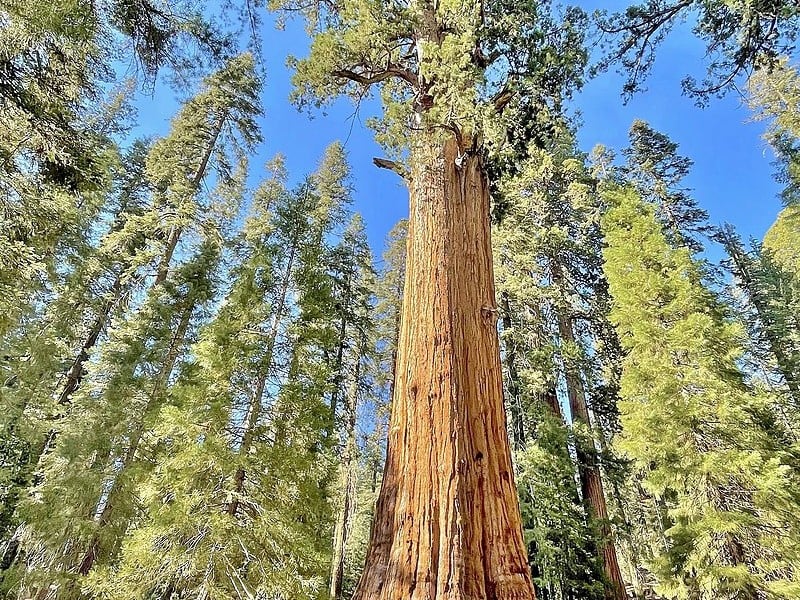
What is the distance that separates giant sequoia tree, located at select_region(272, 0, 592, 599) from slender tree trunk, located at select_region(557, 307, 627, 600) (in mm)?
6834

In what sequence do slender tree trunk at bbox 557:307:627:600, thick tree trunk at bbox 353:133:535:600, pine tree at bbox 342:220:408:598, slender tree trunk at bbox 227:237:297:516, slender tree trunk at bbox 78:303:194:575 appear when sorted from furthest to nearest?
1. pine tree at bbox 342:220:408:598
2. slender tree trunk at bbox 78:303:194:575
3. slender tree trunk at bbox 557:307:627:600
4. slender tree trunk at bbox 227:237:297:516
5. thick tree trunk at bbox 353:133:535:600

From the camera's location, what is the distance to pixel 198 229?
1252 centimetres

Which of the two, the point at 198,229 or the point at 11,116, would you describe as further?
the point at 198,229

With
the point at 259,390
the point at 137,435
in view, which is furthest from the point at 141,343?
the point at 259,390

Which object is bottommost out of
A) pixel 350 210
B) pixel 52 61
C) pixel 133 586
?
pixel 133 586

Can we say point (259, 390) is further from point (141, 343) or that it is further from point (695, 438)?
point (695, 438)

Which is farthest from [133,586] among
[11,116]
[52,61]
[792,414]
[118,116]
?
[792,414]

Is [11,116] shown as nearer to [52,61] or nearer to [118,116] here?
[52,61]

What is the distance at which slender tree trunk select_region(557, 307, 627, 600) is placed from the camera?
8.27 meters

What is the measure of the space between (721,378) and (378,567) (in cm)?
838

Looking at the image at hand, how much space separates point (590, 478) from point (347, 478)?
8.74m

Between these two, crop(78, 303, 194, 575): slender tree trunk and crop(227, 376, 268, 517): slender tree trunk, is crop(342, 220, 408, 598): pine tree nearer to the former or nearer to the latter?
crop(78, 303, 194, 575): slender tree trunk

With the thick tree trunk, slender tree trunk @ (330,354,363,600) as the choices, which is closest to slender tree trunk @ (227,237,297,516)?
slender tree trunk @ (330,354,363,600)

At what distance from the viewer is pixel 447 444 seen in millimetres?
2438
